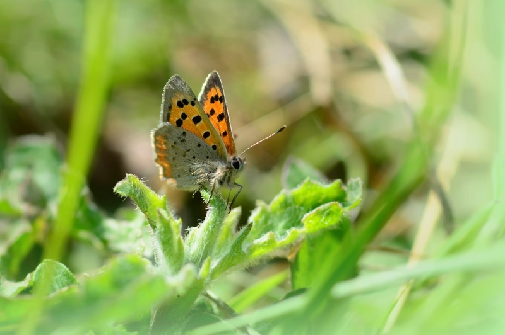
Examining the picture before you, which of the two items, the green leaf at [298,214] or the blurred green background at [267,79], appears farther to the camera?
the blurred green background at [267,79]

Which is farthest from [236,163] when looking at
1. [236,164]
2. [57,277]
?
[57,277]

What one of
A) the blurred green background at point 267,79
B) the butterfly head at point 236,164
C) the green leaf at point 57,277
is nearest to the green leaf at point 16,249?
the green leaf at point 57,277

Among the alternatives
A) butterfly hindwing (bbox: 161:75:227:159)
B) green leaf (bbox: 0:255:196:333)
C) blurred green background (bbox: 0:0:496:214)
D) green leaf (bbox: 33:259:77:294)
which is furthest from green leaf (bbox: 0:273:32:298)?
blurred green background (bbox: 0:0:496:214)

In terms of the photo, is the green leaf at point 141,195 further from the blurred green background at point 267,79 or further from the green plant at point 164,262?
the blurred green background at point 267,79

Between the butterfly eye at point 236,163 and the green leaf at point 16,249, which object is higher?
the butterfly eye at point 236,163

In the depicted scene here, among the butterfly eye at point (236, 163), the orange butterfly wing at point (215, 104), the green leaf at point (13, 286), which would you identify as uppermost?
the orange butterfly wing at point (215, 104)

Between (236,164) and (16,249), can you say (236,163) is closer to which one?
(236,164)

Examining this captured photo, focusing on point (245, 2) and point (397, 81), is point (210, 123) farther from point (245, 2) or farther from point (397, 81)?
point (245, 2)
